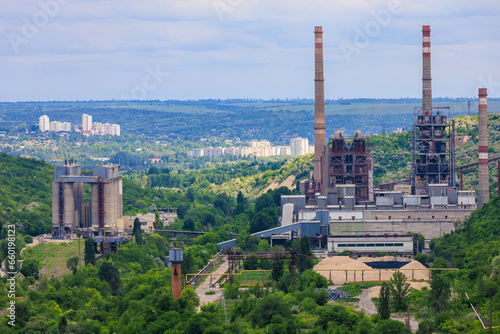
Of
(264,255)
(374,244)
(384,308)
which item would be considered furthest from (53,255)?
(384,308)

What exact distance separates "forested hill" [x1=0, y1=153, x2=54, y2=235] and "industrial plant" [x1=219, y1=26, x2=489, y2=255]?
34.2 metres

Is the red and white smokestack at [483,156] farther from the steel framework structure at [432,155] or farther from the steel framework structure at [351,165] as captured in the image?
the steel framework structure at [351,165]

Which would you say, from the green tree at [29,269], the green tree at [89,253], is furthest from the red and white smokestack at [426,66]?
the green tree at [29,269]

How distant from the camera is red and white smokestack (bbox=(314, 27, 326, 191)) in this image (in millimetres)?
125062

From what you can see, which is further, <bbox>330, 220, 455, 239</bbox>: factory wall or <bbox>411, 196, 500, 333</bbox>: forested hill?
<bbox>330, 220, 455, 239</bbox>: factory wall

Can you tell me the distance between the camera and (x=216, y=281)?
83750 millimetres

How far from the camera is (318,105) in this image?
129 metres

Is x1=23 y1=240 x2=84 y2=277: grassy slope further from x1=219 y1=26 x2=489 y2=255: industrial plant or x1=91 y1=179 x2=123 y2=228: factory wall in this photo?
x1=219 y1=26 x2=489 y2=255: industrial plant

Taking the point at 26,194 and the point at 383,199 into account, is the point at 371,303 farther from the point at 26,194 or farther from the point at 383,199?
the point at 26,194

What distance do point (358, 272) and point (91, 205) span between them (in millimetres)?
50765

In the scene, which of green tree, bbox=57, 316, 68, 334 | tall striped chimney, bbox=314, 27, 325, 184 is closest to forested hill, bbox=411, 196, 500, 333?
green tree, bbox=57, 316, 68, 334

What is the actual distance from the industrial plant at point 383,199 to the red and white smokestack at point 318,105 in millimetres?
897

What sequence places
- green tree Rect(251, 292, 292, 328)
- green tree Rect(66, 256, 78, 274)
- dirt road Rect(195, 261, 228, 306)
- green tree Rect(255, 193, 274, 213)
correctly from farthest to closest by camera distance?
green tree Rect(255, 193, 274, 213) → green tree Rect(66, 256, 78, 274) → dirt road Rect(195, 261, 228, 306) → green tree Rect(251, 292, 292, 328)

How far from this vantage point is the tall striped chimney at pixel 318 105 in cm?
12509
